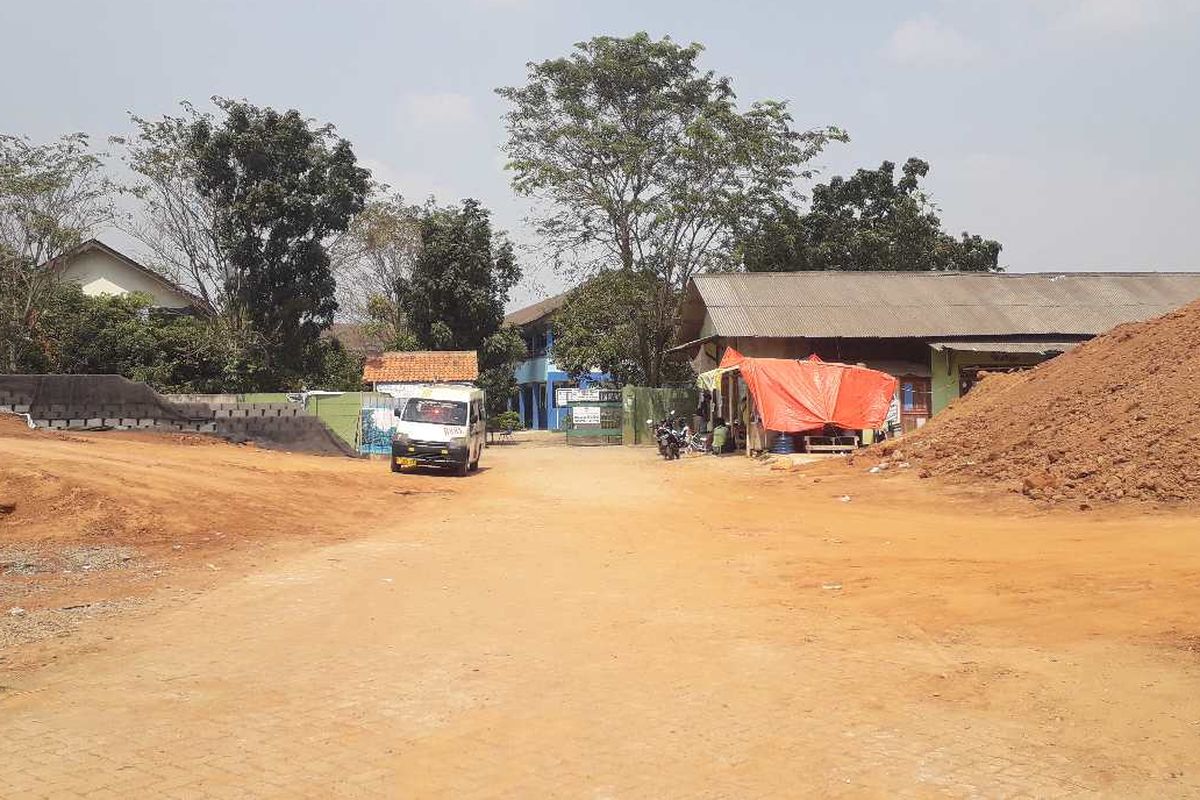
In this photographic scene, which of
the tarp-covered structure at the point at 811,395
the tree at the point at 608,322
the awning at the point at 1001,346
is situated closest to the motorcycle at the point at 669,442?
the tarp-covered structure at the point at 811,395

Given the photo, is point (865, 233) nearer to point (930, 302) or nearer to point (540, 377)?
point (930, 302)

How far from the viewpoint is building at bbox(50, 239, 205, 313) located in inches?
1452

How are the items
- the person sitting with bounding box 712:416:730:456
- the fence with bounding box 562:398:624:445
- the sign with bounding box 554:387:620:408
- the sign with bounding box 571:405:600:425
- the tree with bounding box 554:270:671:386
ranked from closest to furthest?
the person sitting with bounding box 712:416:730:456 → the fence with bounding box 562:398:624:445 → the tree with bounding box 554:270:671:386 → the sign with bounding box 571:405:600:425 → the sign with bounding box 554:387:620:408

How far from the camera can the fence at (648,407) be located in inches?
1380

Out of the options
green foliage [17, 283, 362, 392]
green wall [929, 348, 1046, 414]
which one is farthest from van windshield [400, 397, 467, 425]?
green wall [929, 348, 1046, 414]

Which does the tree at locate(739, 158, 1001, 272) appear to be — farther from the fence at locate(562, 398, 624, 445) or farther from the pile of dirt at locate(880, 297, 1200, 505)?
the pile of dirt at locate(880, 297, 1200, 505)

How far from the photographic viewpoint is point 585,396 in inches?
1833

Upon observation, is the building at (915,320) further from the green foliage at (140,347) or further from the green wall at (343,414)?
the green foliage at (140,347)

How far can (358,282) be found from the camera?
46594 millimetres

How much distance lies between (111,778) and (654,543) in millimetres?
7783

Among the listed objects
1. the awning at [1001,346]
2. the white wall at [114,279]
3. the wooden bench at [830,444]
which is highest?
the white wall at [114,279]

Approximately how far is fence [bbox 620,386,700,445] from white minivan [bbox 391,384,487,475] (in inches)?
486

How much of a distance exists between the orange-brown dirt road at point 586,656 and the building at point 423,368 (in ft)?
81.4

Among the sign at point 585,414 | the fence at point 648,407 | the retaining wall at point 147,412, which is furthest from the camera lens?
the sign at point 585,414
